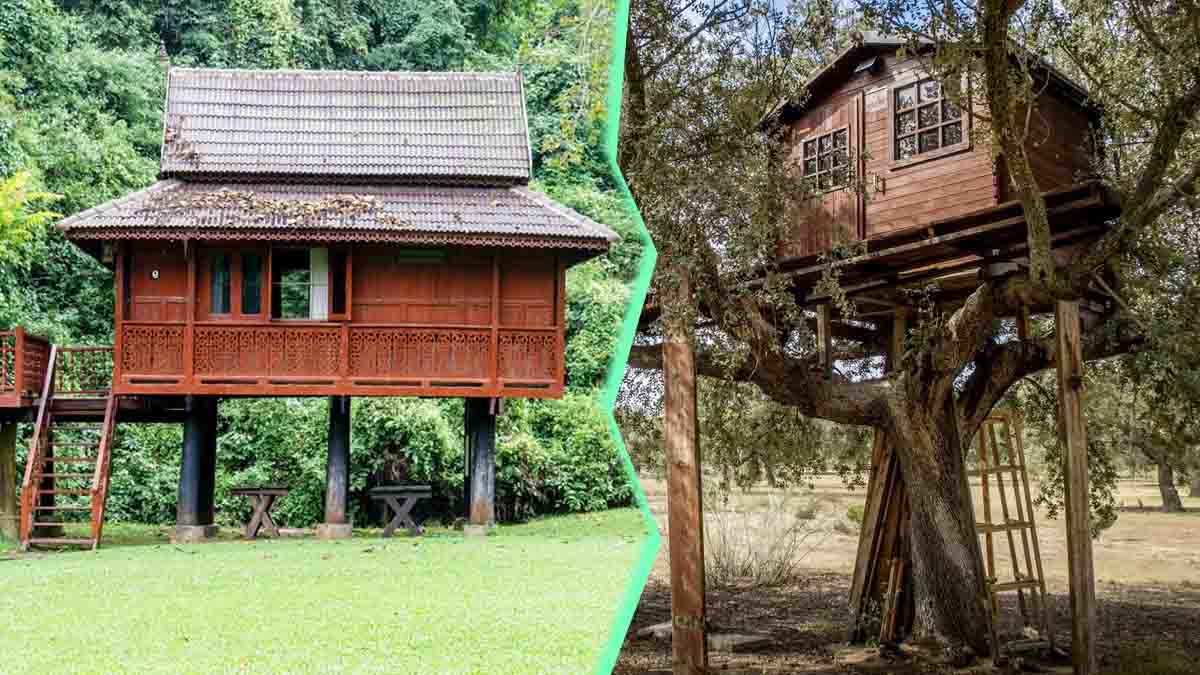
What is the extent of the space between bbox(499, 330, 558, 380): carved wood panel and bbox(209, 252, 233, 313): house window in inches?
61.3

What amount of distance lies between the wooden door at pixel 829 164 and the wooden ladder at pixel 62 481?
14.3 ft

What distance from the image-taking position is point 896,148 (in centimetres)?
821

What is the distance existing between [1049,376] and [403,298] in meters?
6.38

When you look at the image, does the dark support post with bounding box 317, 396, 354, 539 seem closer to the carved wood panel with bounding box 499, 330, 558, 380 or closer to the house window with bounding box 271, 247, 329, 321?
the house window with bounding box 271, 247, 329, 321

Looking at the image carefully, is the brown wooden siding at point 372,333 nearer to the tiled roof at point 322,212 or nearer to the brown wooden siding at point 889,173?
the tiled roof at point 322,212

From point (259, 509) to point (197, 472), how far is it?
50 centimetres

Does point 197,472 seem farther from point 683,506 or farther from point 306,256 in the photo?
point 683,506

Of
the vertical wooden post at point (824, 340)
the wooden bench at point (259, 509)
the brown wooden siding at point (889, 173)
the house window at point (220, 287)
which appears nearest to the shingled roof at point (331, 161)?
the house window at point (220, 287)

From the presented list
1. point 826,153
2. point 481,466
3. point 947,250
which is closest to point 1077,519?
point 947,250

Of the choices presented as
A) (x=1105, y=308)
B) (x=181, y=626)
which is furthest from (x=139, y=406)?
(x=1105, y=308)

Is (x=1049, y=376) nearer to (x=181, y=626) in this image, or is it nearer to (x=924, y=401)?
(x=924, y=401)

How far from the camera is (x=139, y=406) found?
7.65 meters

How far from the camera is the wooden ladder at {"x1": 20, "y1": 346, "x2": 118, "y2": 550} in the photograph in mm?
6094

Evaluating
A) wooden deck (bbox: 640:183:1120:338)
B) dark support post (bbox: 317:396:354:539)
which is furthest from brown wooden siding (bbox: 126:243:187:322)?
wooden deck (bbox: 640:183:1120:338)
